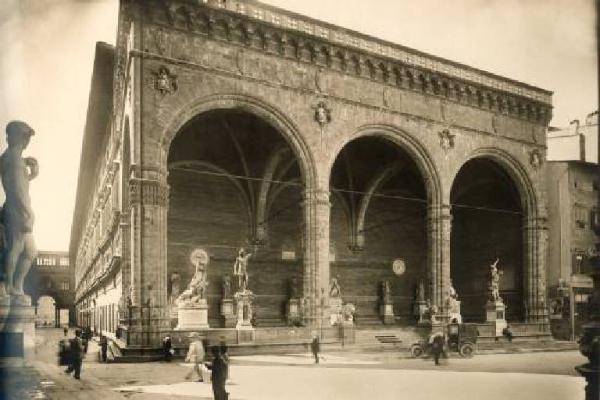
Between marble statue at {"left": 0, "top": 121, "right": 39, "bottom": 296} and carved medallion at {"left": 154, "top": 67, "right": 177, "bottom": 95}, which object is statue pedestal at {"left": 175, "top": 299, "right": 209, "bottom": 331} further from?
marble statue at {"left": 0, "top": 121, "right": 39, "bottom": 296}

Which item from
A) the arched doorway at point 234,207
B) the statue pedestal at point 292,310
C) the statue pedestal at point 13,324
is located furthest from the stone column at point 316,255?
the statue pedestal at point 13,324

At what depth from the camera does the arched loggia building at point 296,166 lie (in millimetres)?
18391

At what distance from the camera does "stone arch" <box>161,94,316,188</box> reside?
1858 centimetres

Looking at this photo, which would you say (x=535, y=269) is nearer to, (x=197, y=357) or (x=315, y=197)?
(x=315, y=197)

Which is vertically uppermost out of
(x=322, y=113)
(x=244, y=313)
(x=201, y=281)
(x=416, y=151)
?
(x=322, y=113)

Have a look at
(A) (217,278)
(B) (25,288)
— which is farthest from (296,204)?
(B) (25,288)

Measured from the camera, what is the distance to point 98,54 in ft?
77.6

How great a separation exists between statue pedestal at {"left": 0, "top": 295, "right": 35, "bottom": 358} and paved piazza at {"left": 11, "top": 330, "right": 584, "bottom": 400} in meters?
2.58

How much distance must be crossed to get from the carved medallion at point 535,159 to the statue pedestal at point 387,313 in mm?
9141

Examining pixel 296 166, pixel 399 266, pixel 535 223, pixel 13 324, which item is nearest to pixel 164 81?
pixel 296 166

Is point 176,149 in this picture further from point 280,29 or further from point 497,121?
point 497,121

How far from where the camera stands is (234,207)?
26.7m

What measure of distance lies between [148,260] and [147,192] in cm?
189

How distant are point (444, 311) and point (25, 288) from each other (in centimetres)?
1905
